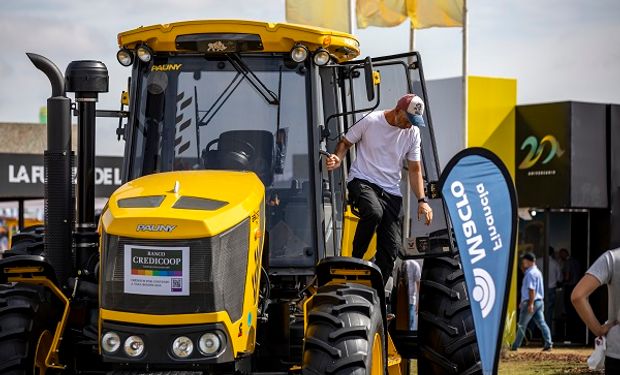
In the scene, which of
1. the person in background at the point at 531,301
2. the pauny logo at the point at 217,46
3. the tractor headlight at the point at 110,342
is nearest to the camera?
the tractor headlight at the point at 110,342

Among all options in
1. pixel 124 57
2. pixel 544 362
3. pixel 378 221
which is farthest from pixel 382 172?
pixel 544 362

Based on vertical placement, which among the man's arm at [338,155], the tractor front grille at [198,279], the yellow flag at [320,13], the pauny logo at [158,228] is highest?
the yellow flag at [320,13]

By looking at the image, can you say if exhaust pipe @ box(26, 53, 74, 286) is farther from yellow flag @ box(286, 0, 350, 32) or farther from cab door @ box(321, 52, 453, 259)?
yellow flag @ box(286, 0, 350, 32)

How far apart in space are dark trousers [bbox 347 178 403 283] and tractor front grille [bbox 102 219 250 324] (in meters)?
1.58

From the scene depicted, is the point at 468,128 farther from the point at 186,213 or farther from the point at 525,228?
the point at 186,213

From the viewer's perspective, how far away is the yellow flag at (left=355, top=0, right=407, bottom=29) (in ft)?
71.5

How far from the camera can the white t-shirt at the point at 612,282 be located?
8633 mm

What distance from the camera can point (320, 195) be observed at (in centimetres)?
902

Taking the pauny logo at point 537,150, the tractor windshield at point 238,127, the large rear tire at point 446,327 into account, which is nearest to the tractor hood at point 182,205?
the tractor windshield at point 238,127

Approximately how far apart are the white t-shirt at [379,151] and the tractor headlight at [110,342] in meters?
2.51

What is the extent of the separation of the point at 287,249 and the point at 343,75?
1.46m

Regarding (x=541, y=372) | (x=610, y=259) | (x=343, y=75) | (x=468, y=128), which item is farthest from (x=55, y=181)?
(x=468, y=128)

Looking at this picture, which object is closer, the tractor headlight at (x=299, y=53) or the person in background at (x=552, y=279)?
the tractor headlight at (x=299, y=53)

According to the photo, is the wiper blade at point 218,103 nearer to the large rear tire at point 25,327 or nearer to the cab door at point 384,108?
the cab door at point 384,108
